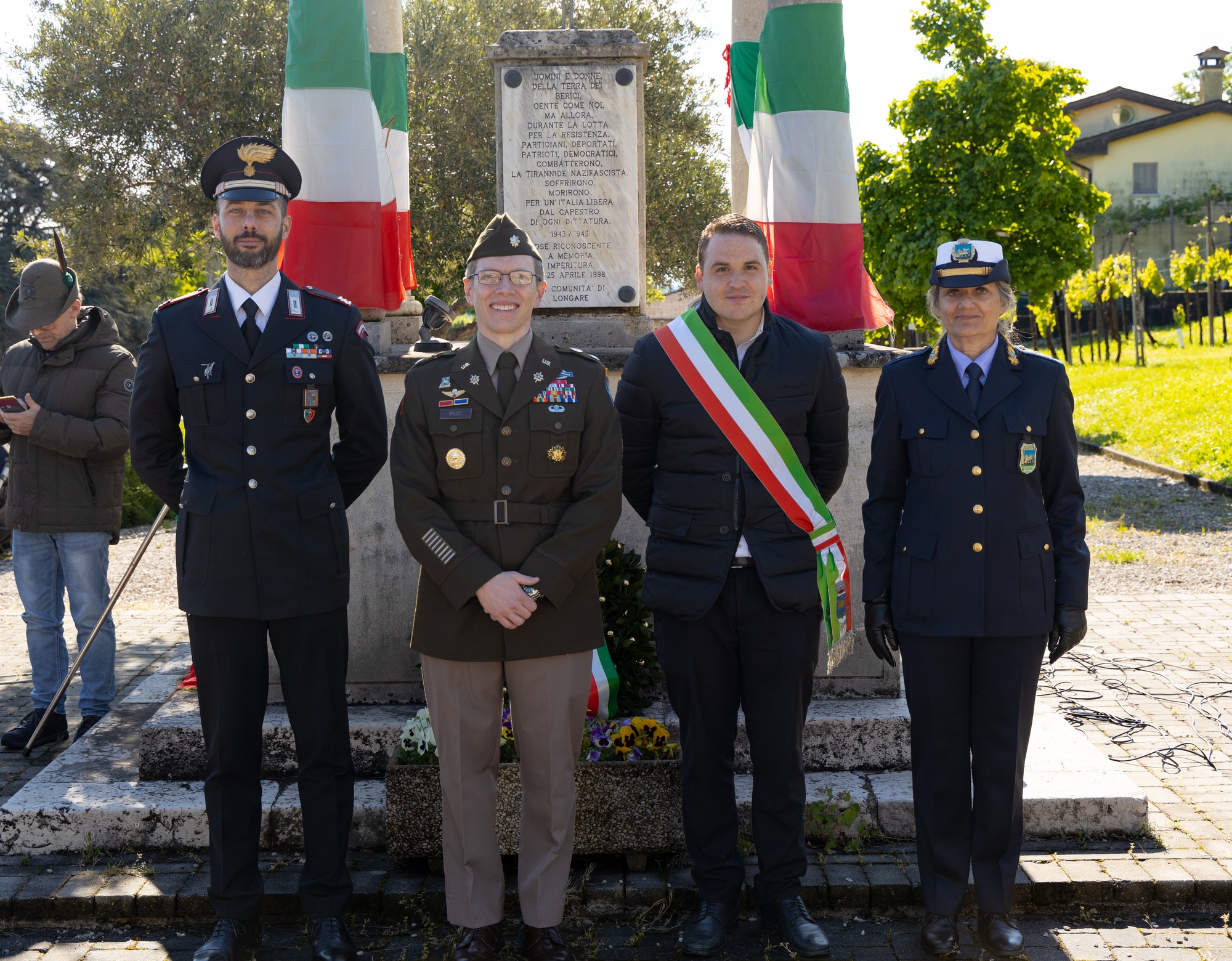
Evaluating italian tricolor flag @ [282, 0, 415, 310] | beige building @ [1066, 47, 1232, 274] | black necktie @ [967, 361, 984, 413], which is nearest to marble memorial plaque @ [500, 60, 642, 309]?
italian tricolor flag @ [282, 0, 415, 310]

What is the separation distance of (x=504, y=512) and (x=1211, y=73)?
56.4m

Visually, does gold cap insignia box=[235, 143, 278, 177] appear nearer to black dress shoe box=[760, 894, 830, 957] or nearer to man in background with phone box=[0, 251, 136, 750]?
man in background with phone box=[0, 251, 136, 750]

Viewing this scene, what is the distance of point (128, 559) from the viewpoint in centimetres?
1198

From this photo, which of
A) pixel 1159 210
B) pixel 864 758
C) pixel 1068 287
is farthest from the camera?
pixel 1159 210

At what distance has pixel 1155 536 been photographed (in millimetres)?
11289

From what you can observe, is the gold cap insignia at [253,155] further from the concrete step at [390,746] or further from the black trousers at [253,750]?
the concrete step at [390,746]

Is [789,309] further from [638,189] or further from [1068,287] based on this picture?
[1068,287]

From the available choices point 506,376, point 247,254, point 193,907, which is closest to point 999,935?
point 506,376

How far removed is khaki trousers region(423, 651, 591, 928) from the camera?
3369 millimetres

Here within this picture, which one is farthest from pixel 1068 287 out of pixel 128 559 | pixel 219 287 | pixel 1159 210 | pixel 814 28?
pixel 219 287

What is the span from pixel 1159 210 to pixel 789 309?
43788 mm

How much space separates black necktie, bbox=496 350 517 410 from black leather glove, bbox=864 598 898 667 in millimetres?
1275

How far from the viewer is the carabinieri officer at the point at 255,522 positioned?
3463 mm

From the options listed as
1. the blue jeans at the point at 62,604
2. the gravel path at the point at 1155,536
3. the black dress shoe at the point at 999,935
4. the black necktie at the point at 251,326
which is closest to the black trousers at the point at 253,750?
the black necktie at the point at 251,326
